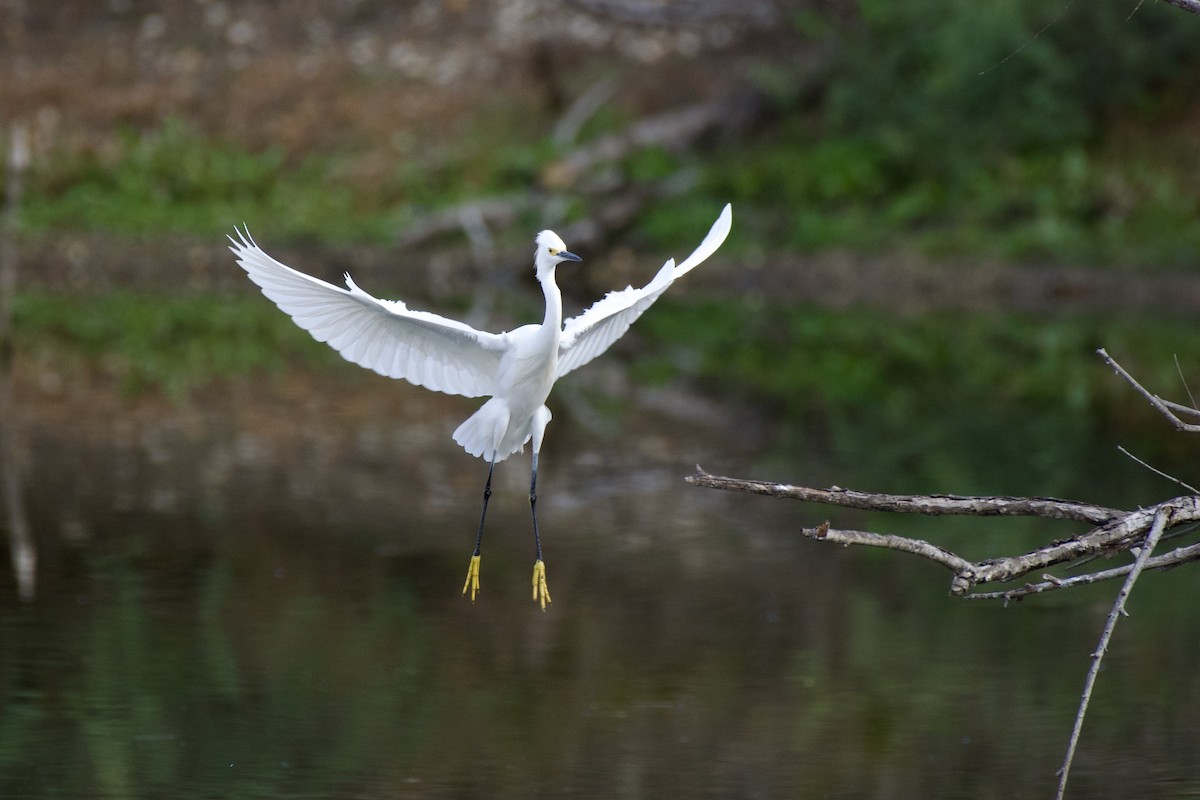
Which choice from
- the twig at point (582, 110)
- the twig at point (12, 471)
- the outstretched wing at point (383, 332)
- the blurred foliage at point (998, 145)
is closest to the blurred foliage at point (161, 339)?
the twig at point (12, 471)

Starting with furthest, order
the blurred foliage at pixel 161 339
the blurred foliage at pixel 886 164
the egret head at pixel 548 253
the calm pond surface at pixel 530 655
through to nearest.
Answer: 1. the blurred foliage at pixel 886 164
2. the blurred foliage at pixel 161 339
3. the calm pond surface at pixel 530 655
4. the egret head at pixel 548 253

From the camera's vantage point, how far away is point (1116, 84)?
879 inches

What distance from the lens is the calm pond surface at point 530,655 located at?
19.9 ft

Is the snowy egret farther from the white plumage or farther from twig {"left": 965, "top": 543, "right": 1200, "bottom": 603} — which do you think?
twig {"left": 965, "top": 543, "right": 1200, "bottom": 603}

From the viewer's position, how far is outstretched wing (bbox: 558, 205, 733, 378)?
5875 mm

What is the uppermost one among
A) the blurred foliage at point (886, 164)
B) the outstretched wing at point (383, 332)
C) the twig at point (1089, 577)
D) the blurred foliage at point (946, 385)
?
the blurred foliage at point (886, 164)

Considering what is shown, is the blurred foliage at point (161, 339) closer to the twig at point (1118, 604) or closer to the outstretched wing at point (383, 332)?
the outstretched wing at point (383, 332)

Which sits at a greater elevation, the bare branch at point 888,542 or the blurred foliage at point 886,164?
the blurred foliage at point 886,164

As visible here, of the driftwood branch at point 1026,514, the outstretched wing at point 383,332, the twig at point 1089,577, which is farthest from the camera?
the outstretched wing at point 383,332

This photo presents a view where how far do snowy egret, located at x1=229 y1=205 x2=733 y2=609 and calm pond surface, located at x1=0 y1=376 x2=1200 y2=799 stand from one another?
820 millimetres

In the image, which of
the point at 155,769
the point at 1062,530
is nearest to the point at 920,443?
the point at 1062,530

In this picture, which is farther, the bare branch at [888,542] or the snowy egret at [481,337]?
the snowy egret at [481,337]

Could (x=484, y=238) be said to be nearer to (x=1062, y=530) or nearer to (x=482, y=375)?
(x=1062, y=530)

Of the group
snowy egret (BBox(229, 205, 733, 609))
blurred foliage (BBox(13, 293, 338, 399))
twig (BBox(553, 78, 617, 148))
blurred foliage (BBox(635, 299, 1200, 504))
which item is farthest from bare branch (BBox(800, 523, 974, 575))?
twig (BBox(553, 78, 617, 148))
